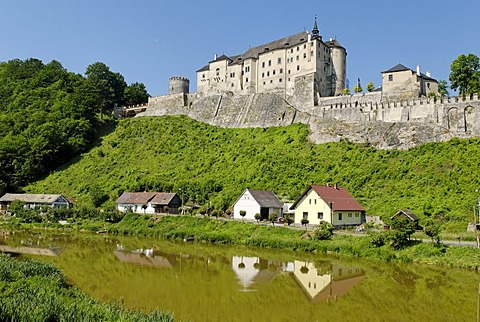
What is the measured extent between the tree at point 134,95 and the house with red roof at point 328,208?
6649cm

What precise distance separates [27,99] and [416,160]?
237 ft

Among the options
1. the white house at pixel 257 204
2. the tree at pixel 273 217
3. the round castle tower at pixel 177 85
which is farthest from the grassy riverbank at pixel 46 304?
the round castle tower at pixel 177 85

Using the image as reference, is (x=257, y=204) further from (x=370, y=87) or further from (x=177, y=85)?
(x=177, y=85)

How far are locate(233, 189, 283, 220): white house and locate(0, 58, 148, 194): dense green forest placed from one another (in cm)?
3904

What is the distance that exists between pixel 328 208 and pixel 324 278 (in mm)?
13970

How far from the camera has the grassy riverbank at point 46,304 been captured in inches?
502

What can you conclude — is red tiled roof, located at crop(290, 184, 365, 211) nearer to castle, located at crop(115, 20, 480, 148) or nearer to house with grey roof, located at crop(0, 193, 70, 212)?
castle, located at crop(115, 20, 480, 148)

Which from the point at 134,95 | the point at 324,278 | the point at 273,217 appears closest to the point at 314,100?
the point at 273,217

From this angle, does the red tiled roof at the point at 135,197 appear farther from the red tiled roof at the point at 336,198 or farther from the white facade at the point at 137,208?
the red tiled roof at the point at 336,198

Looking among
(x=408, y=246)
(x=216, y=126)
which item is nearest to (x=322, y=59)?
(x=216, y=126)

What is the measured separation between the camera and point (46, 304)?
13.7 m

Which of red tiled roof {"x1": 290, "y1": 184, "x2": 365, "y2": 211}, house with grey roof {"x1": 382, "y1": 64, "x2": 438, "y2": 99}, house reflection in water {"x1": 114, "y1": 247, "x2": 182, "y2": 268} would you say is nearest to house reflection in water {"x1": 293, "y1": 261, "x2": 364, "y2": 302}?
house reflection in water {"x1": 114, "y1": 247, "x2": 182, "y2": 268}

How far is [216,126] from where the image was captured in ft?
249

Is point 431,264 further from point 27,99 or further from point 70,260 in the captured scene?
point 27,99
